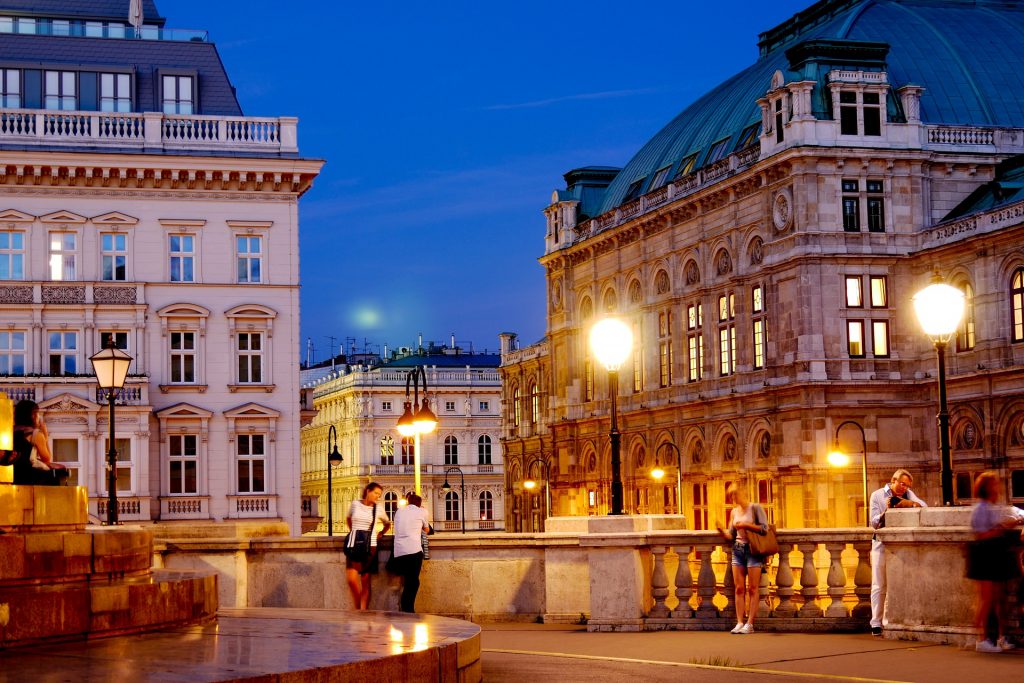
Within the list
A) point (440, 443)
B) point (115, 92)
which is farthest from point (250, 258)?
point (440, 443)

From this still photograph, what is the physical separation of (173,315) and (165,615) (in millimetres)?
43437

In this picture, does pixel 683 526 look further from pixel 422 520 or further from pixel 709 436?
pixel 709 436

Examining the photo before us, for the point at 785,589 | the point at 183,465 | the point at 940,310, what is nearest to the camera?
the point at 785,589

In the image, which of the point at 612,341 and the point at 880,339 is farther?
the point at 880,339

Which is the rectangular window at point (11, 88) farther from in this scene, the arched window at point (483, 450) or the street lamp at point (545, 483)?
the arched window at point (483, 450)

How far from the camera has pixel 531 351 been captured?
102562mm

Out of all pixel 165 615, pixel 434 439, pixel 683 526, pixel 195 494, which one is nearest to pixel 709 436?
pixel 195 494

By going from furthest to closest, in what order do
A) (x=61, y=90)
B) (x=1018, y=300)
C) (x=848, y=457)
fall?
(x=848, y=457)
(x=61, y=90)
(x=1018, y=300)

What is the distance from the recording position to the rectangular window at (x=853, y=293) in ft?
216

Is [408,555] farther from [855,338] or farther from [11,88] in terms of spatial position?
[855,338]

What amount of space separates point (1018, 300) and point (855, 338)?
8220 millimetres

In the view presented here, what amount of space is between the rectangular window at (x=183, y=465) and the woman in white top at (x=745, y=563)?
126ft

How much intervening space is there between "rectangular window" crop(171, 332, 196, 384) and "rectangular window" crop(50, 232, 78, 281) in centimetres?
393

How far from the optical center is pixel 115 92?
6059 cm
